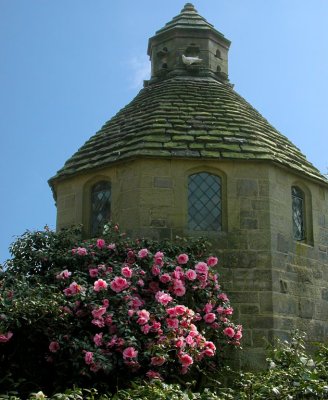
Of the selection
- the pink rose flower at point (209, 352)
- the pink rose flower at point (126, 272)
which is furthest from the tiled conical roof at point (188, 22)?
the pink rose flower at point (209, 352)

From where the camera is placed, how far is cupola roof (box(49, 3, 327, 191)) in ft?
34.4

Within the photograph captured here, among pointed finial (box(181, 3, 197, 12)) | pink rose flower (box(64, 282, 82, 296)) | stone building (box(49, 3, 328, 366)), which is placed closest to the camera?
pink rose flower (box(64, 282, 82, 296))

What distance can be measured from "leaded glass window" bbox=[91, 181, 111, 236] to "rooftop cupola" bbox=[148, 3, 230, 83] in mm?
3539

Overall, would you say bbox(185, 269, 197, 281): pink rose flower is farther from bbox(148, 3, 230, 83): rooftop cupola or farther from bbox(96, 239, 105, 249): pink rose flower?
bbox(148, 3, 230, 83): rooftop cupola

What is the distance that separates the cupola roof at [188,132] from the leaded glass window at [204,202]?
1.33 feet

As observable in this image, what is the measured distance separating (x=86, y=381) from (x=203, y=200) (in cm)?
377

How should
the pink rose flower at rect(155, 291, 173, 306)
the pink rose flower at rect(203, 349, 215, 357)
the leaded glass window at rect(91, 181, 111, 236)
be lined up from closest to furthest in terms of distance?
the pink rose flower at rect(155, 291, 173, 306), the pink rose flower at rect(203, 349, 215, 357), the leaded glass window at rect(91, 181, 111, 236)

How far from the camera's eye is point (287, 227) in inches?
414

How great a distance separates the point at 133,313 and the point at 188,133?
12.5 ft

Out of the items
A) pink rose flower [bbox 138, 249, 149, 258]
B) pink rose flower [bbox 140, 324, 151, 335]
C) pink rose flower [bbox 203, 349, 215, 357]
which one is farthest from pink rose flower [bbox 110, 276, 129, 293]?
pink rose flower [bbox 203, 349, 215, 357]

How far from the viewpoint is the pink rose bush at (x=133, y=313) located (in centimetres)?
781

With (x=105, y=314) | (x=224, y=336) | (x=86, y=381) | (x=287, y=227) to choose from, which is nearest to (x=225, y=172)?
(x=287, y=227)

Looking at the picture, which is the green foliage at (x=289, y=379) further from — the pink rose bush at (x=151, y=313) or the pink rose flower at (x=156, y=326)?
the pink rose flower at (x=156, y=326)

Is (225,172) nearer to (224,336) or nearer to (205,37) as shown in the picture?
(224,336)
